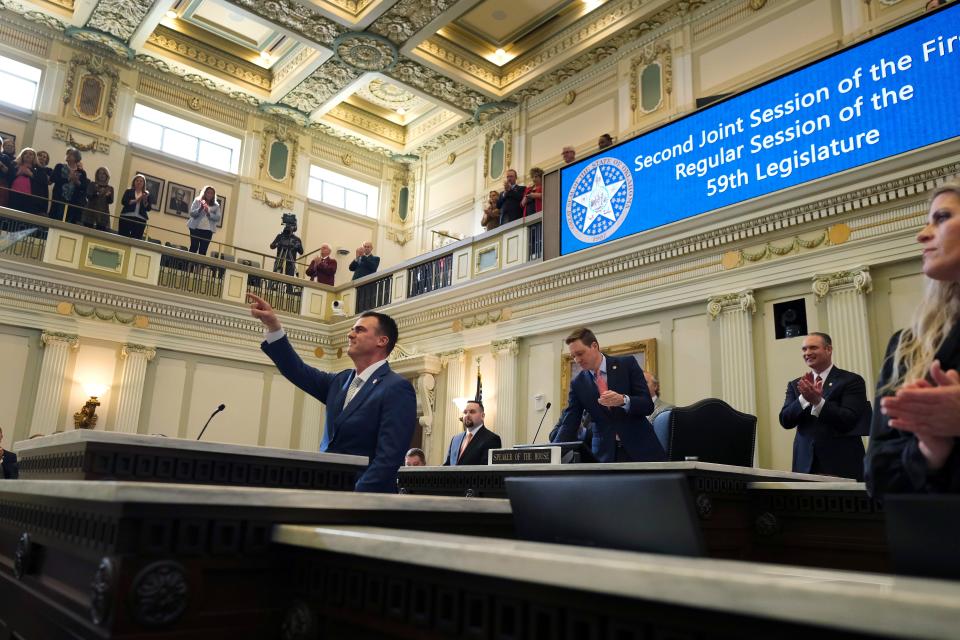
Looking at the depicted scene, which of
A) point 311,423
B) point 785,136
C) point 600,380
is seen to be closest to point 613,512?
point 600,380

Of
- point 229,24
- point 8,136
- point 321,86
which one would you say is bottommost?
point 8,136

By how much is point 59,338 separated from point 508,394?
5958mm

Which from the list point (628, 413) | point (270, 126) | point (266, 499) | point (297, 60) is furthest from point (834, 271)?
point (270, 126)

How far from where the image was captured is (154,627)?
4.07 feet

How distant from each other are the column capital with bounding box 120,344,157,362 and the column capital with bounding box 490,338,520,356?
489cm

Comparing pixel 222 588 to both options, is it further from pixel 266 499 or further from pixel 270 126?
→ pixel 270 126

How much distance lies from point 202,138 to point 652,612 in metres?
14.0

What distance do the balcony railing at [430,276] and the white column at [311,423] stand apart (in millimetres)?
2633

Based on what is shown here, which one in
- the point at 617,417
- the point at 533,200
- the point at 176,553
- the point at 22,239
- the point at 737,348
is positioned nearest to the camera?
the point at 176,553

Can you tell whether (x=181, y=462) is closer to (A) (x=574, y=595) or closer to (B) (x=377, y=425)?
(B) (x=377, y=425)

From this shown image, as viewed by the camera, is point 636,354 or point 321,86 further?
point 321,86

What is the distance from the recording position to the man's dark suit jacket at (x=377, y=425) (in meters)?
2.65

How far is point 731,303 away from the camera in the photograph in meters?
6.96

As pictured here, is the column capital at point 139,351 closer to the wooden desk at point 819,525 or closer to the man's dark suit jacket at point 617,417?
the man's dark suit jacket at point 617,417
